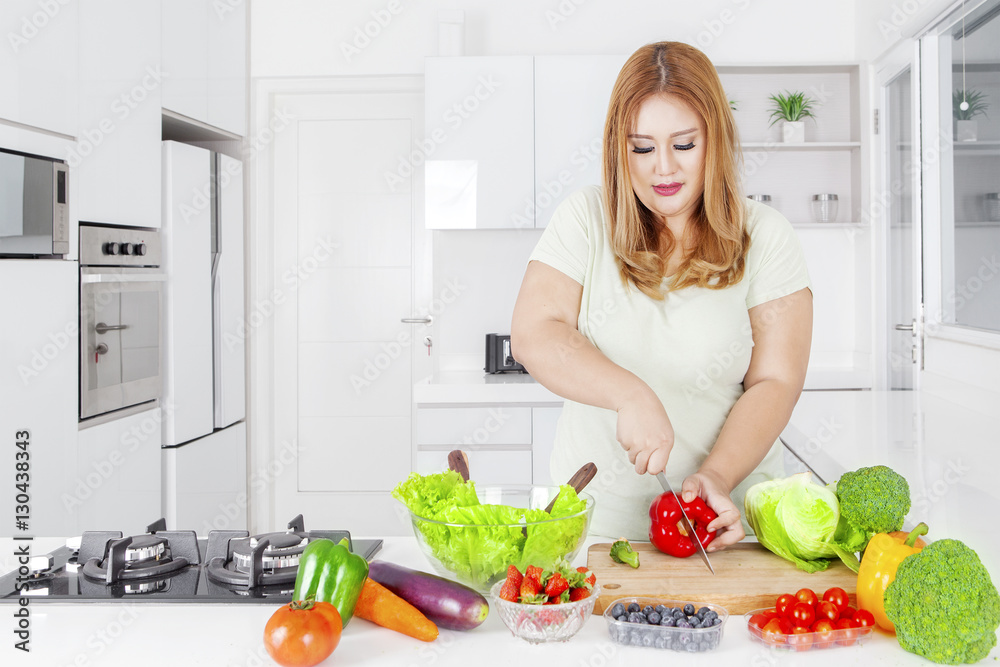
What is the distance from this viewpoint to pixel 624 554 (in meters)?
1.09

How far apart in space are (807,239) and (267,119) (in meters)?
2.44

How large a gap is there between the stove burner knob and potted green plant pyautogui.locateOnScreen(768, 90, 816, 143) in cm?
310

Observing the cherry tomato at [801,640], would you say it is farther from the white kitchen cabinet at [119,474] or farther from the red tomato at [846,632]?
the white kitchen cabinet at [119,474]

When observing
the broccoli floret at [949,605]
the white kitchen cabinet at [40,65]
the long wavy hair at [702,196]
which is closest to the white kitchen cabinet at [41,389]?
the white kitchen cabinet at [40,65]

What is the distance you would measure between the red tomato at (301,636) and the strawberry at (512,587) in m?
0.18

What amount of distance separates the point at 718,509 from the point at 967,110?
2.11 meters

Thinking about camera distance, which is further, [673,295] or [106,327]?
[106,327]

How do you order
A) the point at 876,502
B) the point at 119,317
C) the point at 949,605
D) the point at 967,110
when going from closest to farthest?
the point at 949,605 → the point at 876,502 → the point at 967,110 → the point at 119,317


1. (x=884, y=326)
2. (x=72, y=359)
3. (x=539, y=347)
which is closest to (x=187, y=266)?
(x=72, y=359)

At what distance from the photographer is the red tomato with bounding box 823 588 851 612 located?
920 mm

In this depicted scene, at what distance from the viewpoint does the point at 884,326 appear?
11.0ft

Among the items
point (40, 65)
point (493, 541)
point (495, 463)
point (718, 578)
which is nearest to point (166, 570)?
point (493, 541)

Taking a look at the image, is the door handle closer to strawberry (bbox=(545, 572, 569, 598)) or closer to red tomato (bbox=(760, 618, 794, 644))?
strawberry (bbox=(545, 572, 569, 598))

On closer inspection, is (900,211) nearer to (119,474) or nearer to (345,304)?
(345,304)
